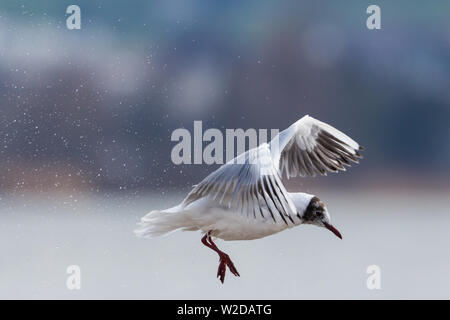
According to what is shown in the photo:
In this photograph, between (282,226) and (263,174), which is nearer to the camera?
(263,174)

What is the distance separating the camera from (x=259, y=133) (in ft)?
10.4

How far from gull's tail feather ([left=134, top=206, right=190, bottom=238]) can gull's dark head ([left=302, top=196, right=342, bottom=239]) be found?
1.82ft

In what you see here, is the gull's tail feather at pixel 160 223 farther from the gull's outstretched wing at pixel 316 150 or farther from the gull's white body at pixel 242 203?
the gull's outstretched wing at pixel 316 150

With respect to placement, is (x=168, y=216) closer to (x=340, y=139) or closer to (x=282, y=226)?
(x=282, y=226)

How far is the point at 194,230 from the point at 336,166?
89 cm

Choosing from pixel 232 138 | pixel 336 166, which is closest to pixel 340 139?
pixel 336 166

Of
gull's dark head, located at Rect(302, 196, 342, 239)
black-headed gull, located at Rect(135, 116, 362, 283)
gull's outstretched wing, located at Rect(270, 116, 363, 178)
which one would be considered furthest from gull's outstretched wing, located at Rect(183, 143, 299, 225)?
gull's outstretched wing, located at Rect(270, 116, 363, 178)

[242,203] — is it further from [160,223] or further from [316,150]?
[316,150]

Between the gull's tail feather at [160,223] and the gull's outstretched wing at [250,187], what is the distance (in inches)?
3.4

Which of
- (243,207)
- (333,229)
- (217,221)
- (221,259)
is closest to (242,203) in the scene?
(243,207)

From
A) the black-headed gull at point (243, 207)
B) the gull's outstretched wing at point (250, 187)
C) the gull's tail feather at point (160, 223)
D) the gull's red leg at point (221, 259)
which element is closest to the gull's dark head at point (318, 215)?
the black-headed gull at point (243, 207)

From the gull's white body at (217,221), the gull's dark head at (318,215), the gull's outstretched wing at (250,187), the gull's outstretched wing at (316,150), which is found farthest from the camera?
the gull's outstretched wing at (316,150)

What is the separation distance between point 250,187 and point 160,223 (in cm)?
57

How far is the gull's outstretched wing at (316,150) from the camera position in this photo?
11.9 ft
